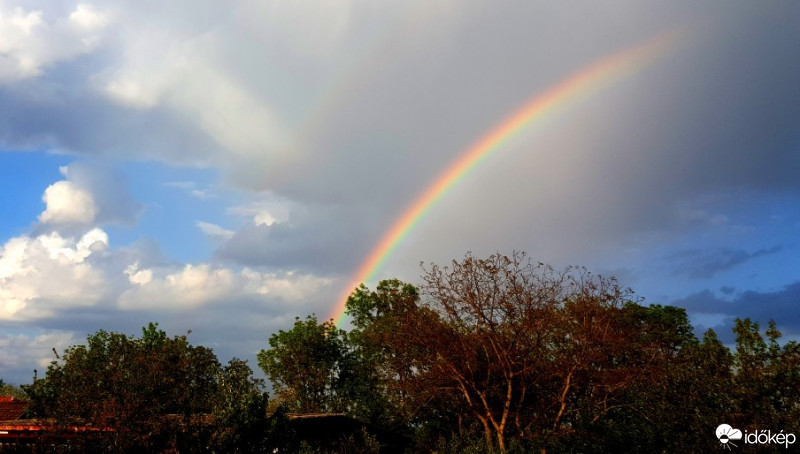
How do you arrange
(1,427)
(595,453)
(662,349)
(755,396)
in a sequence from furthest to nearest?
1. (662,349)
2. (1,427)
3. (595,453)
4. (755,396)

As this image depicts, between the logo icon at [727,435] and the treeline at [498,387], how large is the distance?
0.63 feet

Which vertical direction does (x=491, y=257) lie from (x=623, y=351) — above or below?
above

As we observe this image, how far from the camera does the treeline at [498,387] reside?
17141 mm

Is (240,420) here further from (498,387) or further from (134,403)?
(498,387)

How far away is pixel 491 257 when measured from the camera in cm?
3095

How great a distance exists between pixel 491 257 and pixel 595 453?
10282 mm

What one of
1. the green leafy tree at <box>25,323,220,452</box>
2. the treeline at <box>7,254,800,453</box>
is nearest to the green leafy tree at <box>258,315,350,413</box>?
the treeline at <box>7,254,800,453</box>

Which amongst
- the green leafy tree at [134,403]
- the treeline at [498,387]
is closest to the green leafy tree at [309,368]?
the treeline at [498,387]

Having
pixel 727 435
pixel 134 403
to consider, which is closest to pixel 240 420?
pixel 134 403

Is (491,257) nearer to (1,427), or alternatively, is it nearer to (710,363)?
Result: (710,363)

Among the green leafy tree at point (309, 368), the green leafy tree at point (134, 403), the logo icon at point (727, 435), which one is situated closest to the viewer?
the green leafy tree at point (134, 403)

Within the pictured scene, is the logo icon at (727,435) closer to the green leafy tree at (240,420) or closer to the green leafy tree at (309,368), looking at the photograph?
the green leafy tree at (240,420)

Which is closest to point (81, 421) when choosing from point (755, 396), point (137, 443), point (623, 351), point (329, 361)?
point (137, 443)

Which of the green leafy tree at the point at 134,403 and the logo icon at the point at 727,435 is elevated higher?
the green leafy tree at the point at 134,403
